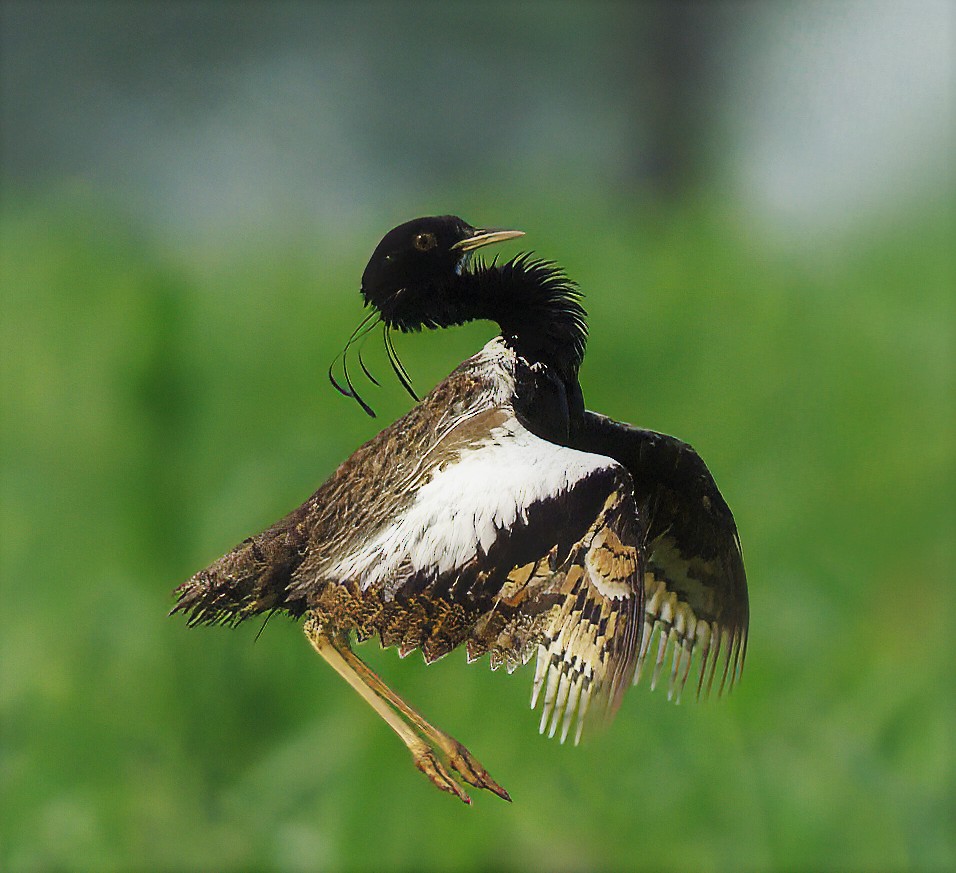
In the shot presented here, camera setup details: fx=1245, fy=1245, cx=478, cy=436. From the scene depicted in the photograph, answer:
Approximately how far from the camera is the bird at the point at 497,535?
0.92ft

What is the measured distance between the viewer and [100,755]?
4.07 ft

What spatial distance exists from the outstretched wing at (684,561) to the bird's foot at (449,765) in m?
0.07

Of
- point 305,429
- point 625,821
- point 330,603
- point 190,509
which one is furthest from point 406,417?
point 625,821

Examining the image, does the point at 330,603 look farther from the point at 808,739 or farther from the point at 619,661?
the point at 808,739

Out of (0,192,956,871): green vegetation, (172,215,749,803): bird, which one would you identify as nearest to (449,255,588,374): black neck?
(172,215,749,803): bird

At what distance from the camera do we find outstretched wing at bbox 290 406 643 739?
278mm

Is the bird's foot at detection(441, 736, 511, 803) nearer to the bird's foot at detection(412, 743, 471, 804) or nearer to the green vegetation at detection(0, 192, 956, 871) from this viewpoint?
the bird's foot at detection(412, 743, 471, 804)

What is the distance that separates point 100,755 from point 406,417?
1.04 meters

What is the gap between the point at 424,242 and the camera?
0.98 ft

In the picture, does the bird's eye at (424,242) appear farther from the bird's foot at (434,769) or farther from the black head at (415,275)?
the bird's foot at (434,769)

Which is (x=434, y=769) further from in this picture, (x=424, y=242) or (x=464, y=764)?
(x=424, y=242)

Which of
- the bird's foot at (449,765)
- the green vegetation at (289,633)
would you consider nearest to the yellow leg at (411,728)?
the bird's foot at (449,765)

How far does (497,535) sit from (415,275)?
0.22 feet

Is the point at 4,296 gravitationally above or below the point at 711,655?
above
